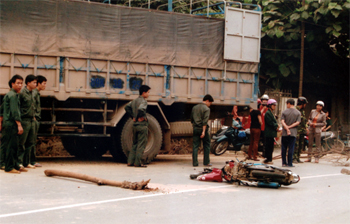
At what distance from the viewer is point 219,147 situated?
46.2ft

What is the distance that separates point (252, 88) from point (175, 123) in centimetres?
225

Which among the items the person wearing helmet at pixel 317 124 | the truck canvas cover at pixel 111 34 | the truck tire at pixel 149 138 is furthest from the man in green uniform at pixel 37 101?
the person wearing helmet at pixel 317 124

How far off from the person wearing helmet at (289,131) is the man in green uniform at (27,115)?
6018mm

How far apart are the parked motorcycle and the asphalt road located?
536 centimetres

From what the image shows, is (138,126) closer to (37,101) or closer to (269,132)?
(37,101)

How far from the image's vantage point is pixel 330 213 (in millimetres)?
5621

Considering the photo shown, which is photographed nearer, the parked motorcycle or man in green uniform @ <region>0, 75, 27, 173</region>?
man in green uniform @ <region>0, 75, 27, 173</region>

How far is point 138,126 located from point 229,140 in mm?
4579

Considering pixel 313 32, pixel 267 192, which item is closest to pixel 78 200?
pixel 267 192

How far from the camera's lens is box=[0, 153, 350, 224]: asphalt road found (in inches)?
202

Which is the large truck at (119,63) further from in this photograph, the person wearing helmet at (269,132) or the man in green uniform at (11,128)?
the man in green uniform at (11,128)

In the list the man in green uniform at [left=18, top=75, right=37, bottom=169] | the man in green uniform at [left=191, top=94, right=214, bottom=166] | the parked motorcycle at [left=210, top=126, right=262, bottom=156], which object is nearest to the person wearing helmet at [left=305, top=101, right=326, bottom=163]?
the parked motorcycle at [left=210, top=126, right=262, bottom=156]

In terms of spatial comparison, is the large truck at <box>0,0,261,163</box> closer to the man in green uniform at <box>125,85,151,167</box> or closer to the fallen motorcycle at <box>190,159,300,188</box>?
the man in green uniform at <box>125,85,151,167</box>

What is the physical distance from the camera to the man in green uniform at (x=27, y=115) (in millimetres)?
8750
